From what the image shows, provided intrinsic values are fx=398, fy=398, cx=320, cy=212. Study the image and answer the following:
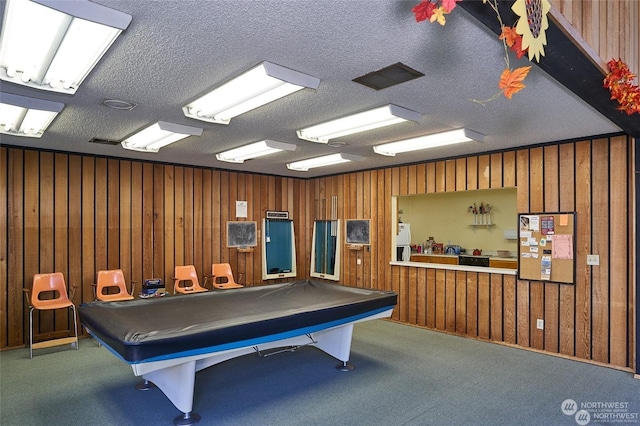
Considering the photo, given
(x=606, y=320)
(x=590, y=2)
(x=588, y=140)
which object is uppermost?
(x=590, y=2)

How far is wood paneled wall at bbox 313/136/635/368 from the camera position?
4.32 metres

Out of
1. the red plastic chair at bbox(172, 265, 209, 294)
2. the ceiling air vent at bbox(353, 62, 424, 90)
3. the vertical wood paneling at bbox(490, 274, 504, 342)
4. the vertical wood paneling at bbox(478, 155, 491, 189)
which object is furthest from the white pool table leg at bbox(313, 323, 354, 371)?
the vertical wood paneling at bbox(478, 155, 491, 189)

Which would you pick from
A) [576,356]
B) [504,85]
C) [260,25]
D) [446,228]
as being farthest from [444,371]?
[446,228]

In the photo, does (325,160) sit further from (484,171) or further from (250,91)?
(250,91)

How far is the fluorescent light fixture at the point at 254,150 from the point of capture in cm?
477

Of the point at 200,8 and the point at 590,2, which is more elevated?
the point at 590,2

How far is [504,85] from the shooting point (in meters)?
1.57

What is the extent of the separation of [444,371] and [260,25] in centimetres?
371

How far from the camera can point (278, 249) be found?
760 cm

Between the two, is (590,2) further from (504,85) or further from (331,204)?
(331,204)

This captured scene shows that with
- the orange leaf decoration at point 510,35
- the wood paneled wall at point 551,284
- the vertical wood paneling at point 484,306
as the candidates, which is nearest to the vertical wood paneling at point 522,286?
the wood paneled wall at point 551,284

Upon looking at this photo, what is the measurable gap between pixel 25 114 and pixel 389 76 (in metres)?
3.15

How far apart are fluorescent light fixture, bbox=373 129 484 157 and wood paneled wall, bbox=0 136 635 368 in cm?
111

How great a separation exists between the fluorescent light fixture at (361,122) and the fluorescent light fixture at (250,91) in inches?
34.0
